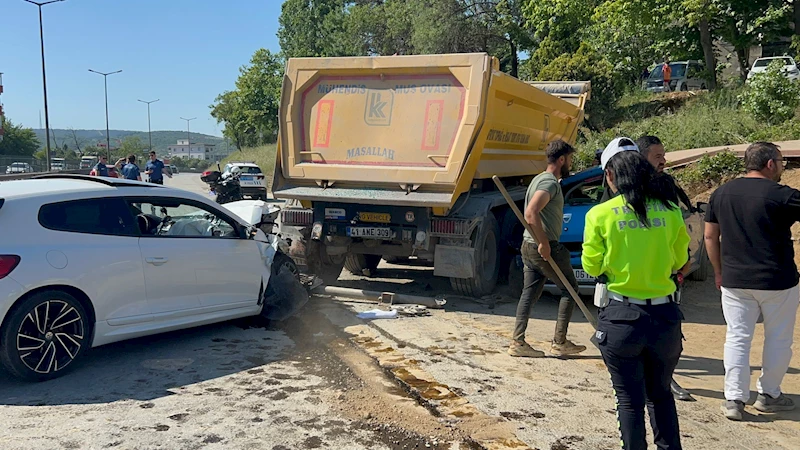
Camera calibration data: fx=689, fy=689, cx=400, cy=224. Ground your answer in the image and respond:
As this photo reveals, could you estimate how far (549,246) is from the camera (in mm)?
5594

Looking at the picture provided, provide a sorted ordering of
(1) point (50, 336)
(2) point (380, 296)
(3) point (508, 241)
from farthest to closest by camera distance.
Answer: (3) point (508, 241), (2) point (380, 296), (1) point (50, 336)

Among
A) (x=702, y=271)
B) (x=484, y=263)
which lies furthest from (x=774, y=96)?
(x=484, y=263)

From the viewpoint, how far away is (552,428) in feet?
14.3

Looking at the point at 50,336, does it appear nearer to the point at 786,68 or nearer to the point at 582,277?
the point at 582,277

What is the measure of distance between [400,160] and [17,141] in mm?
97301

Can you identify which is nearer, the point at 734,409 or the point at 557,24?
the point at 734,409

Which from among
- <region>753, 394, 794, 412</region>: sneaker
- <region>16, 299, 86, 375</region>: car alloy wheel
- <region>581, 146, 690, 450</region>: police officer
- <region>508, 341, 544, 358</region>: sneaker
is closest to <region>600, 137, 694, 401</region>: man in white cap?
<region>753, 394, 794, 412</region>: sneaker

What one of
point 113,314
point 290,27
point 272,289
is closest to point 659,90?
point 272,289

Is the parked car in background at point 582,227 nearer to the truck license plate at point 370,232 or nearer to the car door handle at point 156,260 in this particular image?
the truck license plate at point 370,232

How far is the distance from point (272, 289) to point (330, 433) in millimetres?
3047

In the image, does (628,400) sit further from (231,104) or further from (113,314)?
(231,104)

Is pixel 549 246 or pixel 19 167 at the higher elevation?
pixel 549 246

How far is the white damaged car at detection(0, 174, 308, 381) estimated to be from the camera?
5043 millimetres

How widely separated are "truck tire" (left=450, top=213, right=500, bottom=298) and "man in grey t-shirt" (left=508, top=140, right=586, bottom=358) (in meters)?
2.01
